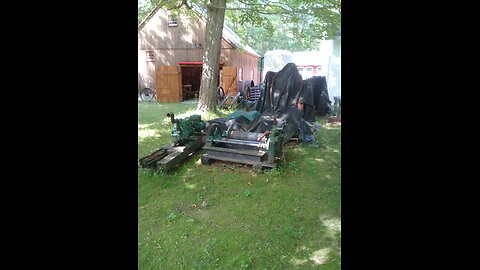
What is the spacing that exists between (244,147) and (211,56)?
5.27 m

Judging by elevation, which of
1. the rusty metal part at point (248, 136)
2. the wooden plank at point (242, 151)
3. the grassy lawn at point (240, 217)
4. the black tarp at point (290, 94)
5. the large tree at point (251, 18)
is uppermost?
the large tree at point (251, 18)

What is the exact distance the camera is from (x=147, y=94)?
1594 cm

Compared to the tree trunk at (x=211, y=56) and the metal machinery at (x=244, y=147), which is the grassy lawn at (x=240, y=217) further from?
the tree trunk at (x=211, y=56)

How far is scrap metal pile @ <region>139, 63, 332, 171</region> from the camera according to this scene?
193 inches

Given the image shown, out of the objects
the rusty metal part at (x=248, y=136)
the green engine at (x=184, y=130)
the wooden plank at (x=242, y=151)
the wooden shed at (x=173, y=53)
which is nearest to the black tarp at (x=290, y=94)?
the rusty metal part at (x=248, y=136)

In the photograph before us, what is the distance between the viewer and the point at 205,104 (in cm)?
979

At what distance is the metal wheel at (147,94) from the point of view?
15926mm

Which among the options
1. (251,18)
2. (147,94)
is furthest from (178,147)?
(147,94)

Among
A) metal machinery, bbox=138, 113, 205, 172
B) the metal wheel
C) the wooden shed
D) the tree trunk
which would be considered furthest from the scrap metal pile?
the metal wheel

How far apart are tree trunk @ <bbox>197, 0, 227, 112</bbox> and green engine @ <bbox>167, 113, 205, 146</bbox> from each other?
378 centimetres

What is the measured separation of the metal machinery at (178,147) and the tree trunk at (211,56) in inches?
142
